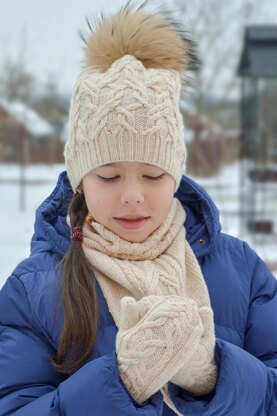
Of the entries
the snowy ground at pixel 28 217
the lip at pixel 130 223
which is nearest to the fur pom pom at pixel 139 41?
the lip at pixel 130 223

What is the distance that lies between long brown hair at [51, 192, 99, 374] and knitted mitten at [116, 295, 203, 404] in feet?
0.50

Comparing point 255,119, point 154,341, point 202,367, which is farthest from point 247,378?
point 255,119

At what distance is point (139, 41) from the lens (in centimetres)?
166

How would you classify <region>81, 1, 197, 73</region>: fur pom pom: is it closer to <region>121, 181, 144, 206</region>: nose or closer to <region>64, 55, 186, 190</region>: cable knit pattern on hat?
<region>64, 55, 186, 190</region>: cable knit pattern on hat

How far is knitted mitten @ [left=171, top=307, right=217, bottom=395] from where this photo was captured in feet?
4.60

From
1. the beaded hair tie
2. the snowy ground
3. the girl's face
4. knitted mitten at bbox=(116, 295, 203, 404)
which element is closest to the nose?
the girl's face

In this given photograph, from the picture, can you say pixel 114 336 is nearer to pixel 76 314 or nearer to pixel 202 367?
pixel 76 314

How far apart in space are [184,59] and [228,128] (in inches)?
1132

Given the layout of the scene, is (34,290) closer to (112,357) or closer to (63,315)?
(63,315)

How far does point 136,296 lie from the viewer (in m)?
1.54

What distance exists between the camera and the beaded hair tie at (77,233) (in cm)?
164

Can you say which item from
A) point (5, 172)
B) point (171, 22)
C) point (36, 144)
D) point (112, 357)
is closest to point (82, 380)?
point (112, 357)

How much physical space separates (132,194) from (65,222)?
262mm

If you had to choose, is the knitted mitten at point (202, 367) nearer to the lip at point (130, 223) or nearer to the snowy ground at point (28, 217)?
the lip at point (130, 223)
